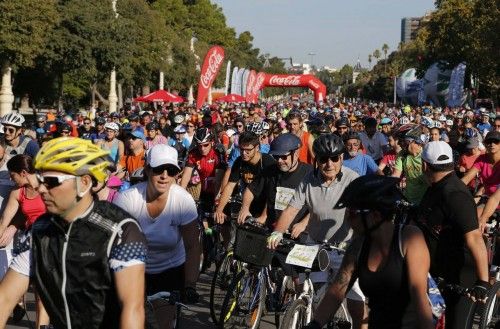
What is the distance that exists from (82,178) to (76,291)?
42 centimetres

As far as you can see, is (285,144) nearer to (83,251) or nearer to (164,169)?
(164,169)

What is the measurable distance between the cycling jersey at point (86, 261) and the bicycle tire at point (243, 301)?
4253mm

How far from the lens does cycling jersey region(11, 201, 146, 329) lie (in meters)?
3.60

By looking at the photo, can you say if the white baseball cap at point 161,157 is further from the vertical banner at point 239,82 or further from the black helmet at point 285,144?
the vertical banner at point 239,82

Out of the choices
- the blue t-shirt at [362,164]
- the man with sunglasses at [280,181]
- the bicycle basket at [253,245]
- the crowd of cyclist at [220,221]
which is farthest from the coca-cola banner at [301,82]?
the bicycle basket at [253,245]

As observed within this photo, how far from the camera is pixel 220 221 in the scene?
31.4ft

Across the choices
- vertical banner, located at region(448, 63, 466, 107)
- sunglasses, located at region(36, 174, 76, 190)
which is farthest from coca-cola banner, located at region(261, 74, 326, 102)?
sunglasses, located at region(36, 174, 76, 190)

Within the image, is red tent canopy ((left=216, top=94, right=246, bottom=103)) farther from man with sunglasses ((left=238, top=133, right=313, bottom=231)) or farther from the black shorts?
the black shorts

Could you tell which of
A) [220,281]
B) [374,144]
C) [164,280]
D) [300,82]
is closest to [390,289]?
[164,280]

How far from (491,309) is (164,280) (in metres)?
2.63

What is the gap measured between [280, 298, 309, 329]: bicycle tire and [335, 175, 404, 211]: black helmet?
2146 mm

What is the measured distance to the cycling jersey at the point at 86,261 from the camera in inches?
142

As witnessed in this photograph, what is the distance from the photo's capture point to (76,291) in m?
3.62

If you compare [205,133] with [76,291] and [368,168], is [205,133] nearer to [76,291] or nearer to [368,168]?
[368,168]
